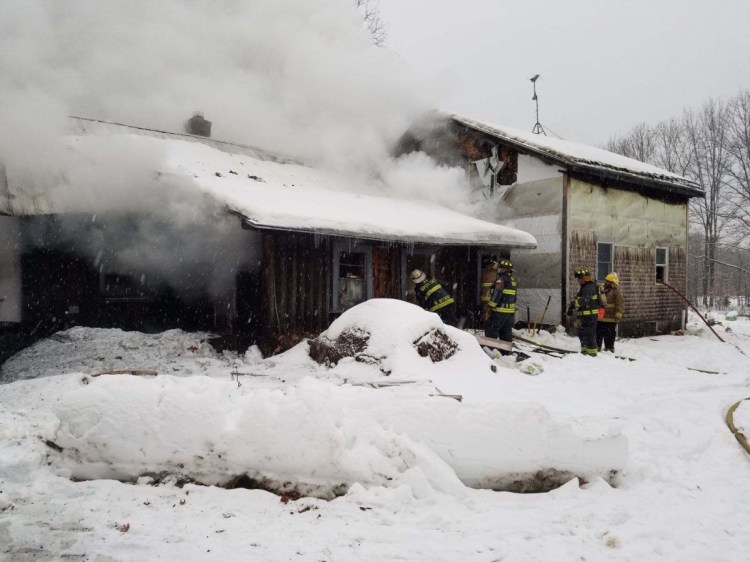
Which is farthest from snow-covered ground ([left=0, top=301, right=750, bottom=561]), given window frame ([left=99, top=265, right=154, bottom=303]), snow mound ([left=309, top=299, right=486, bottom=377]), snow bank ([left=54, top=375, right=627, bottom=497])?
window frame ([left=99, top=265, right=154, bottom=303])

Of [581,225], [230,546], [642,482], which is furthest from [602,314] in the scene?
[230,546]

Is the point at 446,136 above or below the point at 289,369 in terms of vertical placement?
above

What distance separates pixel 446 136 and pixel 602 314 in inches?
287

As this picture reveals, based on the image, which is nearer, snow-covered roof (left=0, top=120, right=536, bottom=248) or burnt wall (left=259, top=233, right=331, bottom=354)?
snow-covered roof (left=0, top=120, right=536, bottom=248)

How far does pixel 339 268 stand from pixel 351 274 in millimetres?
384

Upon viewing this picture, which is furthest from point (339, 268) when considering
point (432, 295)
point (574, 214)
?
point (574, 214)

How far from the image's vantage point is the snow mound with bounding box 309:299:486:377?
6.27 meters

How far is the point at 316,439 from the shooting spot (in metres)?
3.57

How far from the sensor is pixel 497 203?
42.0 ft

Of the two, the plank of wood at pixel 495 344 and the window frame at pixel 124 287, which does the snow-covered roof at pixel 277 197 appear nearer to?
the window frame at pixel 124 287

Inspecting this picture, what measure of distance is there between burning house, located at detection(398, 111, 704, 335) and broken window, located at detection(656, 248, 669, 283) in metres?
0.03

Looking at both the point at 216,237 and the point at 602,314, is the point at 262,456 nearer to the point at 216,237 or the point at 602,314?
the point at 216,237

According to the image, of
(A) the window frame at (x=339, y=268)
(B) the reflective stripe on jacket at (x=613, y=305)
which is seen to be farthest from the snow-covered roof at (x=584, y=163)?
(A) the window frame at (x=339, y=268)

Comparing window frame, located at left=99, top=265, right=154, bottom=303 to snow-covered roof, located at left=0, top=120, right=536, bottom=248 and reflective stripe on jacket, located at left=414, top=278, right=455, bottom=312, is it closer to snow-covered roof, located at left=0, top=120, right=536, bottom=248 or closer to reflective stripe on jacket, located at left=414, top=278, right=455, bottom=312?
snow-covered roof, located at left=0, top=120, right=536, bottom=248
